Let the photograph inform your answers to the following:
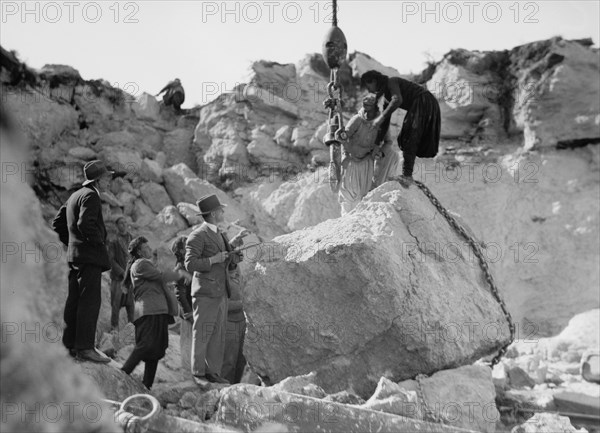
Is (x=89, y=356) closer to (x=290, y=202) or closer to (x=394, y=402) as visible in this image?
(x=394, y=402)

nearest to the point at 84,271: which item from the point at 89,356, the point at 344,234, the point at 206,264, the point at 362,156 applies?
the point at 89,356

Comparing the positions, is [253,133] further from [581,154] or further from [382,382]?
[382,382]

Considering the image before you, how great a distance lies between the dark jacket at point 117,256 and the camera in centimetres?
864

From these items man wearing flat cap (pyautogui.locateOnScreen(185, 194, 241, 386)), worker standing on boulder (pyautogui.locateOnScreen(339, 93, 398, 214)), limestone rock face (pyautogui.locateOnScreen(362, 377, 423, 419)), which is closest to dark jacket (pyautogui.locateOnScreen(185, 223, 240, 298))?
man wearing flat cap (pyautogui.locateOnScreen(185, 194, 241, 386))

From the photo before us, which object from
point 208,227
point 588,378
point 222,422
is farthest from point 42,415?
point 588,378

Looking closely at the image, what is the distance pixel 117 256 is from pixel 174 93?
9015 millimetres

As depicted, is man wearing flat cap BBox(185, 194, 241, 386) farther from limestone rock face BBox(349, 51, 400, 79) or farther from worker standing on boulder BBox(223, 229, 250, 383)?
limestone rock face BBox(349, 51, 400, 79)

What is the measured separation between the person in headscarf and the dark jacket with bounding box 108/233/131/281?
11.3 feet

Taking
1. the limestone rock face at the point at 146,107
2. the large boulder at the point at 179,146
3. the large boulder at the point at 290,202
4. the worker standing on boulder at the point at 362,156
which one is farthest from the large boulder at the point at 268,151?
the worker standing on boulder at the point at 362,156

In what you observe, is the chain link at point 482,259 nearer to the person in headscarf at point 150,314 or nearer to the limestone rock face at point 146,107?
the person in headscarf at point 150,314

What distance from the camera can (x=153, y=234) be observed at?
13273 mm

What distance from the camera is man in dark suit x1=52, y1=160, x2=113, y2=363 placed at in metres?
4.49

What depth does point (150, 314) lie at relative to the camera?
5.15 meters

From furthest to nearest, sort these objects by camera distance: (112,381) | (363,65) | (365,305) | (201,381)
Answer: (363,65), (365,305), (201,381), (112,381)
